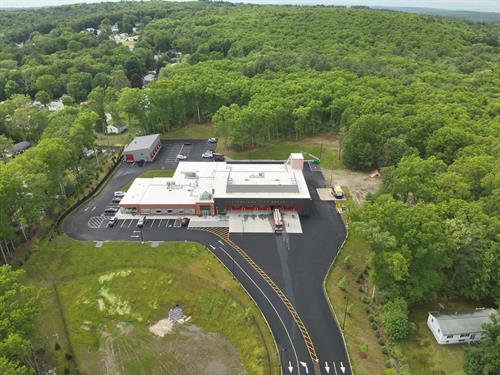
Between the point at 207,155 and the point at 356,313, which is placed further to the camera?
the point at 207,155

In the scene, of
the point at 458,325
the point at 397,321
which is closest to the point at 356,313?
the point at 397,321

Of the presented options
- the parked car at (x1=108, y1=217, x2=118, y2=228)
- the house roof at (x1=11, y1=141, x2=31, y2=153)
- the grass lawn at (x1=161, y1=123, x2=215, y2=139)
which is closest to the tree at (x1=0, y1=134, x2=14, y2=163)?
the house roof at (x1=11, y1=141, x2=31, y2=153)

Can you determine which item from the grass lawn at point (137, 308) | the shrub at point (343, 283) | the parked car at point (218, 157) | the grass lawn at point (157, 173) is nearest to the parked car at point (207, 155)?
the parked car at point (218, 157)

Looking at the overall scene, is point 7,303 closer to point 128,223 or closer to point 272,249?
point 128,223

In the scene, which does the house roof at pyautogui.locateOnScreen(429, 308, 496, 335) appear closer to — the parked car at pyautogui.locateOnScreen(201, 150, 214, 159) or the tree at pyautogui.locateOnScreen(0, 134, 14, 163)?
the parked car at pyautogui.locateOnScreen(201, 150, 214, 159)

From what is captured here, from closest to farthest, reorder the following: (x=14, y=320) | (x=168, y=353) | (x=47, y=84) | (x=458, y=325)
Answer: (x=14, y=320), (x=168, y=353), (x=458, y=325), (x=47, y=84)

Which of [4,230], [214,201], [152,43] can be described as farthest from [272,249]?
[152,43]

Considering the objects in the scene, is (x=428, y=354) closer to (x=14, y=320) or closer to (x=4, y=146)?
(x=14, y=320)

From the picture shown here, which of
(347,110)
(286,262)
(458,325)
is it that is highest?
(347,110)
